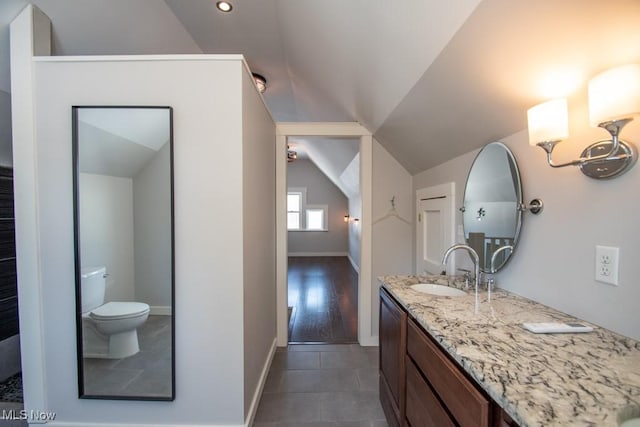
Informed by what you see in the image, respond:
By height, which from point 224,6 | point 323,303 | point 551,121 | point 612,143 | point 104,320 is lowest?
point 323,303

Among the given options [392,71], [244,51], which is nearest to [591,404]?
[392,71]

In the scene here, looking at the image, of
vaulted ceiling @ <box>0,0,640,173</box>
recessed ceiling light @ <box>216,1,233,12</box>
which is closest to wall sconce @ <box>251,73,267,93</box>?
vaulted ceiling @ <box>0,0,640,173</box>

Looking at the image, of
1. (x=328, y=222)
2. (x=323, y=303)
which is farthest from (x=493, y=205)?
(x=328, y=222)

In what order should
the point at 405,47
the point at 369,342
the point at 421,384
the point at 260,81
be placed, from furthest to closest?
the point at 260,81 < the point at 369,342 < the point at 405,47 < the point at 421,384

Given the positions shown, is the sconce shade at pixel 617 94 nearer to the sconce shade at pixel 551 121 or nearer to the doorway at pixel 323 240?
the sconce shade at pixel 551 121

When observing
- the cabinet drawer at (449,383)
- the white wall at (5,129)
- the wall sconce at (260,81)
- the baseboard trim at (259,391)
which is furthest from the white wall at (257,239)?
the white wall at (5,129)

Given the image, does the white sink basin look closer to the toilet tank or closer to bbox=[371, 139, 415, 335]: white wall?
bbox=[371, 139, 415, 335]: white wall

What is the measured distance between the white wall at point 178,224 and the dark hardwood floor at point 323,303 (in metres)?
1.39

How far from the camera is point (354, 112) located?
2371 mm

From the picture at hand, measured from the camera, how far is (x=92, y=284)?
1.49 m

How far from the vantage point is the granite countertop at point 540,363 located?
558mm

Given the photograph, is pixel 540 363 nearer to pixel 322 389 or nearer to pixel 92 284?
pixel 322 389

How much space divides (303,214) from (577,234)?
7.10 m

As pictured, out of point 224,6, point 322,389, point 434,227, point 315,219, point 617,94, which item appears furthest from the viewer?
point 315,219
